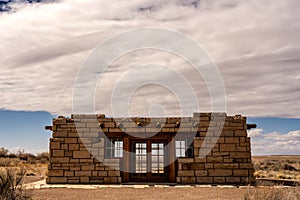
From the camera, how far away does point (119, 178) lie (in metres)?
14.2

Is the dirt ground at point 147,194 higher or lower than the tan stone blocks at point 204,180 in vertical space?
lower

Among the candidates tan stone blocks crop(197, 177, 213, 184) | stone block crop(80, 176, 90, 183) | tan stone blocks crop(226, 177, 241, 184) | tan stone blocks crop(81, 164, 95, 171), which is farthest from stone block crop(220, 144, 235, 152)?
stone block crop(80, 176, 90, 183)

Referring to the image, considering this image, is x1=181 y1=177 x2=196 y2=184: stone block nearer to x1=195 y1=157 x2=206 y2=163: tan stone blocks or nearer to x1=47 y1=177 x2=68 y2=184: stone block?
x1=195 y1=157 x2=206 y2=163: tan stone blocks

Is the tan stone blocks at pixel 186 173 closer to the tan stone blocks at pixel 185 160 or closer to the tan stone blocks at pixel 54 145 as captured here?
the tan stone blocks at pixel 185 160

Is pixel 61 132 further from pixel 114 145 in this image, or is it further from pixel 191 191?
pixel 191 191

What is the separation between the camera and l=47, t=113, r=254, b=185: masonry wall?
14195mm

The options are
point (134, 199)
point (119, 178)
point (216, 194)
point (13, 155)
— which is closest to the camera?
point (134, 199)

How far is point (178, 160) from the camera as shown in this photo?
560 inches

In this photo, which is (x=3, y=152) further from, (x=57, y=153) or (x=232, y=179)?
(x=232, y=179)

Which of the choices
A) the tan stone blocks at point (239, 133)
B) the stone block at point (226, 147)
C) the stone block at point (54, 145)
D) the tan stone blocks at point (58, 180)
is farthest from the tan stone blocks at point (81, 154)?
the tan stone blocks at point (239, 133)

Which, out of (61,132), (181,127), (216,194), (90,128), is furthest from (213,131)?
(61,132)

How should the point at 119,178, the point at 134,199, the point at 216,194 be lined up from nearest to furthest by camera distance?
the point at 134,199
the point at 216,194
the point at 119,178

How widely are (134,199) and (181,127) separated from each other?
520 centimetres

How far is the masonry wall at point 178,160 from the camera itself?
46.6 feet
